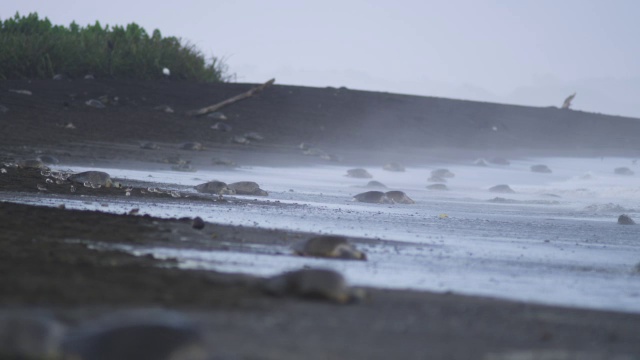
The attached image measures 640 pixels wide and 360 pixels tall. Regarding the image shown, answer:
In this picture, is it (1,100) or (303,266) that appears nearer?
(303,266)

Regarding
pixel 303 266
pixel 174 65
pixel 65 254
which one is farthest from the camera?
pixel 174 65

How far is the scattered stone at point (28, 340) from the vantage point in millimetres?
4055

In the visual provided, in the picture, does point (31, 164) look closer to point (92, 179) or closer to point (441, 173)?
point (92, 179)

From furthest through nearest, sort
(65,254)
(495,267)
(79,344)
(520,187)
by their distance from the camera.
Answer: (520,187), (495,267), (65,254), (79,344)

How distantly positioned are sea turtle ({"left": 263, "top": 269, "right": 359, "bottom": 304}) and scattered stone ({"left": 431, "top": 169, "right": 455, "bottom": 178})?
15.3 m

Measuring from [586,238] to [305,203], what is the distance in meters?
3.68

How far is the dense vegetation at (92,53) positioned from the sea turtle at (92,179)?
509 inches

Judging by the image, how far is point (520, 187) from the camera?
2052cm

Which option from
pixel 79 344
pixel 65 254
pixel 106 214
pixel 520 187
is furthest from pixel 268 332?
pixel 520 187

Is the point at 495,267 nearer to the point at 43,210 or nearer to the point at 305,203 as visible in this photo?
the point at 43,210

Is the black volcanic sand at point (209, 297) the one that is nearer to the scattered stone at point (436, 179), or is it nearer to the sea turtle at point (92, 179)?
the sea turtle at point (92, 179)

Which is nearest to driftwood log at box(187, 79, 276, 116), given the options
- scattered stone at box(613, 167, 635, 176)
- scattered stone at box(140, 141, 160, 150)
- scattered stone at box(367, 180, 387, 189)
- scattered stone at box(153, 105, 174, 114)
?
scattered stone at box(153, 105, 174, 114)

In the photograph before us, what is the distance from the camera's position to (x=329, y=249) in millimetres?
7879

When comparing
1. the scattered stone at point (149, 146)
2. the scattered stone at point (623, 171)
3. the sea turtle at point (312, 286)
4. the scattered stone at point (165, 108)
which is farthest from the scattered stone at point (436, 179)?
the sea turtle at point (312, 286)
